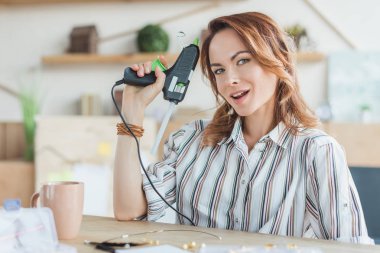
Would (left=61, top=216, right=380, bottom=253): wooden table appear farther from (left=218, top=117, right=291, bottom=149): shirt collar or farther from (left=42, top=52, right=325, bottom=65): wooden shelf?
(left=42, top=52, right=325, bottom=65): wooden shelf

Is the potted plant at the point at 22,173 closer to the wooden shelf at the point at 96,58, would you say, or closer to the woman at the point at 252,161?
the wooden shelf at the point at 96,58

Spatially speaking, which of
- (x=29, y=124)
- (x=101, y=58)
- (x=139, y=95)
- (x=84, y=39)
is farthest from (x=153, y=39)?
(x=139, y=95)

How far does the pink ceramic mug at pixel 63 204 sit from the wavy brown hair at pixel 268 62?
1.58ft

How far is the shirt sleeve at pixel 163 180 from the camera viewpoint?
1.33 metres

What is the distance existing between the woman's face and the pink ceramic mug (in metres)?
0.48

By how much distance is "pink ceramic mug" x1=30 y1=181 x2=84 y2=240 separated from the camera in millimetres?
1008

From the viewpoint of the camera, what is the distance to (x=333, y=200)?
3.85ft

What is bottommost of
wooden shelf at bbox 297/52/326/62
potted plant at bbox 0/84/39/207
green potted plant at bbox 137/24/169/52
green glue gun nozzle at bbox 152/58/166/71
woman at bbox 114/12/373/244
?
potted plant at bbox 0/84/39/207

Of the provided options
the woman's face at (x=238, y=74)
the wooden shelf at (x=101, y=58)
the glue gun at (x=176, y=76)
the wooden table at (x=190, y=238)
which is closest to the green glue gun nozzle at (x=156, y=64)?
the glue gun at (x=176, y=76)

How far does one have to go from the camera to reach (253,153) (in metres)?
1.32

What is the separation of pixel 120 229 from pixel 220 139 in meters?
0.43

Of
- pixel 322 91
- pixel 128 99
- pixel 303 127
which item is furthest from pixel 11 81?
pixel 303 127

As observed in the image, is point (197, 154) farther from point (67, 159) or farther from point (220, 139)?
point (67, 159)

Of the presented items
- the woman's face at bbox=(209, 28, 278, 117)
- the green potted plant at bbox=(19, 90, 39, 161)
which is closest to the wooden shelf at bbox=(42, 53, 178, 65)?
the green potted plant at bbox=(19, 90, 39, 161)
